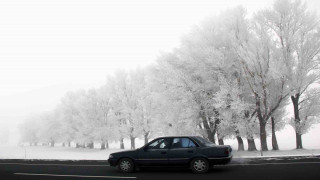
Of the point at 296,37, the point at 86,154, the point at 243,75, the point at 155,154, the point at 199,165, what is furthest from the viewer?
the point at 86,154

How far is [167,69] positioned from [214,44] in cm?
506

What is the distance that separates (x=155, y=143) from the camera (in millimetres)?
13188

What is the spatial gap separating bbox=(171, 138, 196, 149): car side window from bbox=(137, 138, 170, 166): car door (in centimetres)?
27

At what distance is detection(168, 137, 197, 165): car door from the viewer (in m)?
12.3

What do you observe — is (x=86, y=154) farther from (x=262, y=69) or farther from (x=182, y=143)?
(x=182, y=143)

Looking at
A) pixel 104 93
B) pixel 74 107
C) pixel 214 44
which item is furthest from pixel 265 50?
pixel 74 107

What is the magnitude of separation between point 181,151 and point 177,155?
0.24m

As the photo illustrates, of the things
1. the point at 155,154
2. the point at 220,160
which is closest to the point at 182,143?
the point at 155,154

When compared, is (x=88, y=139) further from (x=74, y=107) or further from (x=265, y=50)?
(x=265, y=50)

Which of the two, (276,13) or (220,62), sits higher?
(276,13)

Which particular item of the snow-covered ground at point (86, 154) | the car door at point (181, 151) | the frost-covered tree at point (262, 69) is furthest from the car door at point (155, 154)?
the frost-covered tree at point (262, 69)

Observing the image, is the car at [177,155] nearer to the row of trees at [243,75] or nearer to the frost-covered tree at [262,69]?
the row of trees at [243,75]

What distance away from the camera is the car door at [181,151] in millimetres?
12305

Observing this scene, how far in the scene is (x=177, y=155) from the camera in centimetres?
1247
